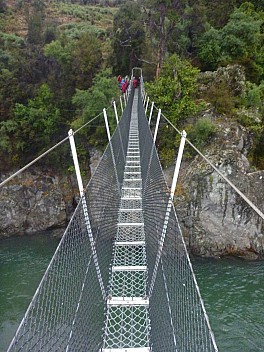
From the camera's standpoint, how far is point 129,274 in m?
3.77

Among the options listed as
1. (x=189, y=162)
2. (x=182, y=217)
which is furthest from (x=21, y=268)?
(x=189, y=162)

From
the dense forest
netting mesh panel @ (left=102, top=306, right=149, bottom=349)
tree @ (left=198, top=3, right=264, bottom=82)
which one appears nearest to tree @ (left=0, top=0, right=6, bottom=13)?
the dense forest

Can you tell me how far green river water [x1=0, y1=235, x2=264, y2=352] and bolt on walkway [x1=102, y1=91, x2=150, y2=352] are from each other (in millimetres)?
1508

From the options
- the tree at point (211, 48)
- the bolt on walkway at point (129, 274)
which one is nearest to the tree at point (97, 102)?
the tree at point (211, 48)

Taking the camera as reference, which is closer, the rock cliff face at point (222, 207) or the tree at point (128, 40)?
the rock cliff face at point (222, 207)

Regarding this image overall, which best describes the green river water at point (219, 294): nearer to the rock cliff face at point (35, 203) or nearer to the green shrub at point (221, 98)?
the rock cliff face at point (35, 203)

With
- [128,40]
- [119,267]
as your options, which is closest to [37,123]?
[128,40]

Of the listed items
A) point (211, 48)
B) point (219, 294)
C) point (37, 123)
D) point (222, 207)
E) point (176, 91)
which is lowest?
point (219, 294)

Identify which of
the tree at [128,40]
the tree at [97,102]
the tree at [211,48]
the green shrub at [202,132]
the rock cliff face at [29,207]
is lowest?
the rock cliff face at [29,207]

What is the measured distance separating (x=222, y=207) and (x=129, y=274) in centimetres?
314

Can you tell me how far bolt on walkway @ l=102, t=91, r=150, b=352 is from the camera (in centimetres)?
234

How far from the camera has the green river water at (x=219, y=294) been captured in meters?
4.67

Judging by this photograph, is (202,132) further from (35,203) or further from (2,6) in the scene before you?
(2,6)

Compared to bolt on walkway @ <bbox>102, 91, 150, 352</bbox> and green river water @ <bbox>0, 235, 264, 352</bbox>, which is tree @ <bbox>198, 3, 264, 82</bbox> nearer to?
bolt on walkway @ <bbox>102, 91, 150, 352</bbox>
